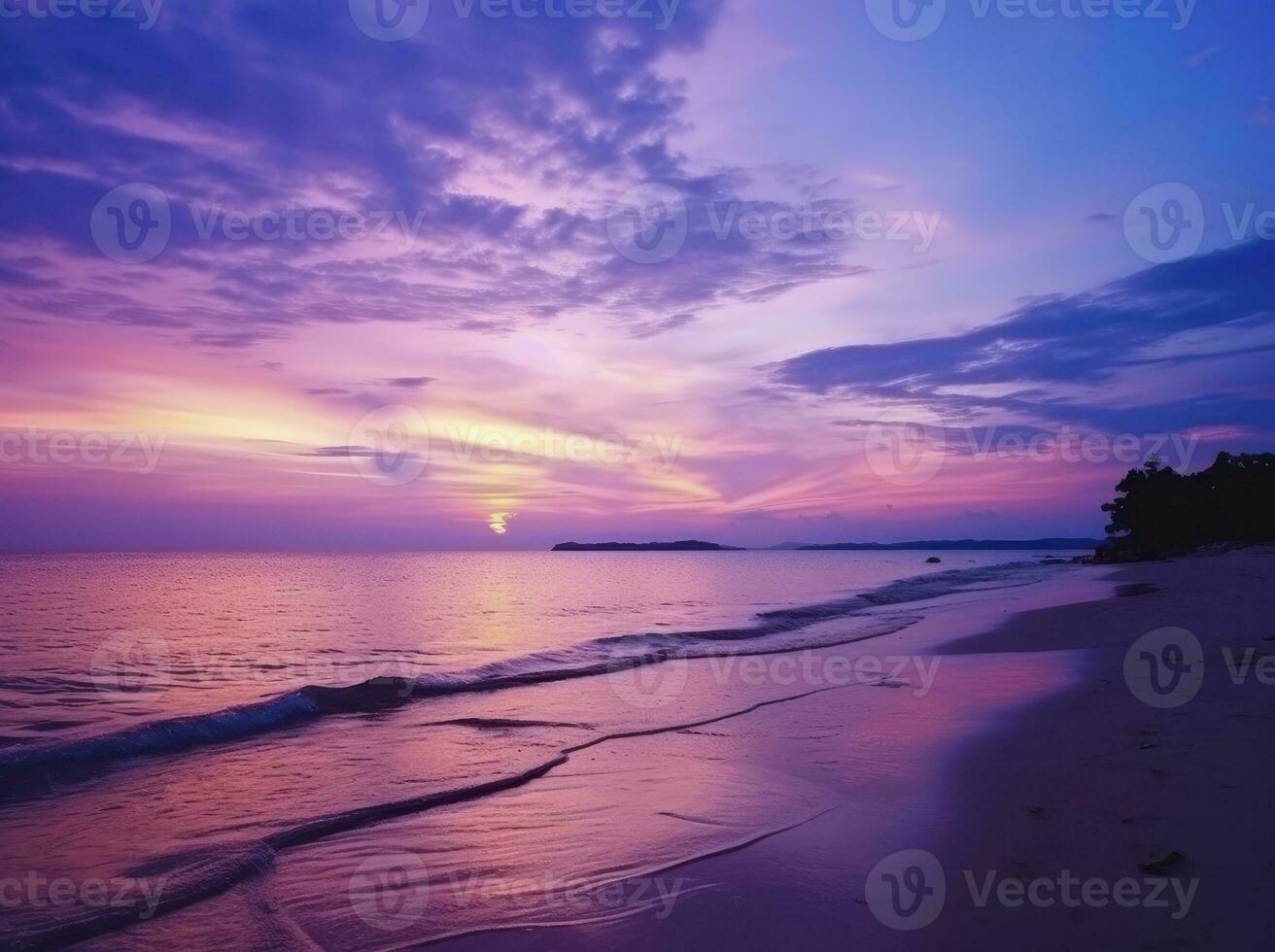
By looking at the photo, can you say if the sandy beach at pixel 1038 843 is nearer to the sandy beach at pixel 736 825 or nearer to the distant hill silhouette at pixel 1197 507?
the sandy beach at pixel 736 825

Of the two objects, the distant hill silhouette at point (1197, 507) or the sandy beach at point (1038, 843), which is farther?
the distant hill silhouette at point (1197, 507)

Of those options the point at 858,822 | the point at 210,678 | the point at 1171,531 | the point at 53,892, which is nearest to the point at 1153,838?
the point at 858,822

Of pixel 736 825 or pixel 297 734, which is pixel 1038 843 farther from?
pixel 297 734

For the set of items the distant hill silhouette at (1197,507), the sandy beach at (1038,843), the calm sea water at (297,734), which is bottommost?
the calm sea water at (297,734)

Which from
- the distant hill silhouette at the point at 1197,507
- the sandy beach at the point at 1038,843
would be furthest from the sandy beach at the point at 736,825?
the distant hill silhouette at the point at 1197,507

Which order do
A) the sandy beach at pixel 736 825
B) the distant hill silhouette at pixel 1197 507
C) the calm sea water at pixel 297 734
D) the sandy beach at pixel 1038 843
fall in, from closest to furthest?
the sandy beach at pixel 1038 843, the sandy beach at pixel 736 825, the calm sea water at pixel 297 734, the distant hill silhouette at pixel 1197 507

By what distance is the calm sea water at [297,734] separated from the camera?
679cm

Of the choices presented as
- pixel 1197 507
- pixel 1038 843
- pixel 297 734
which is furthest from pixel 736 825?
pixel 1197 507

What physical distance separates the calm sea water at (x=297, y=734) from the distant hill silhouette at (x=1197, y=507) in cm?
5184

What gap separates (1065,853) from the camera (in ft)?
19.6

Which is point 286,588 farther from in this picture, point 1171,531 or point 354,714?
point 1171,531

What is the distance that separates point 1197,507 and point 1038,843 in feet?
254

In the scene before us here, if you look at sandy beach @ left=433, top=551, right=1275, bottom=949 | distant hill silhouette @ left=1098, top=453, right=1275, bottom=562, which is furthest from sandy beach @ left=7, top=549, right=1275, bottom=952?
distant hill silhouette @ left=1098, top=453, right=1275, bottom=562

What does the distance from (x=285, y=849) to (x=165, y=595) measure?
1747 inches
